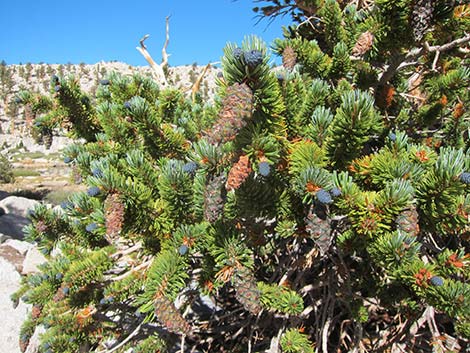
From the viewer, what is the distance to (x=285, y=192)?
4.69 feet

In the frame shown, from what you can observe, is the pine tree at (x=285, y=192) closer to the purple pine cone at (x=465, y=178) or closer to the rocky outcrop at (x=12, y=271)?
the purple pine cone at (x=465, y=178)

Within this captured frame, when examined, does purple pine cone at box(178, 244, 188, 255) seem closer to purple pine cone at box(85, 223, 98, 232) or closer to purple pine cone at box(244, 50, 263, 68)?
purple pine cone at box(85, 223, 98, 232)

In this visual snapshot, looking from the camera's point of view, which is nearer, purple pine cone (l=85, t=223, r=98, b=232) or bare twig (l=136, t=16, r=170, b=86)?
purple pine cone (l=85, t=223, r=98, b=232)

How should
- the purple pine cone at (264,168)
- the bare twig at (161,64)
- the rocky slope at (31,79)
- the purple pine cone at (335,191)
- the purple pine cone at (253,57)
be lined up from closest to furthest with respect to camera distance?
1. the purple pine cone at (253,57)
2. the purple pine cone at (264,168)
3. the purple pine cone at (335,191)
4. the bare twig at (161,64)
5. the rocky slope at (31,79)

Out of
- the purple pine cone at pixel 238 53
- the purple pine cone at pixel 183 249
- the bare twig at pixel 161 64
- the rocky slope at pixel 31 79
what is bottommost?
the purple pine cone at pixel 183 249

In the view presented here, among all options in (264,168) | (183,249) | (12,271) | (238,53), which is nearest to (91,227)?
(183,249)

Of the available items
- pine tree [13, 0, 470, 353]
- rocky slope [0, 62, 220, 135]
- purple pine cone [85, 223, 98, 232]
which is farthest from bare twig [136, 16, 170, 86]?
rocky slope [0, 62, 220, 135]

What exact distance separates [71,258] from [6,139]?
212ft

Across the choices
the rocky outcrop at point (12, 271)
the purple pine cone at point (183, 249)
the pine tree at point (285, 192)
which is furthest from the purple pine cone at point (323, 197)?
the rocky outcrop at point (12, 271)

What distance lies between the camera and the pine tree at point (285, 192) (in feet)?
3.80

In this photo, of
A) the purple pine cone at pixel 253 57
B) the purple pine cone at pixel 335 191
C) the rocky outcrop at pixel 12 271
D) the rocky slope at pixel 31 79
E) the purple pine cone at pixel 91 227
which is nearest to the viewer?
the purple pine cone at pixel 253 57

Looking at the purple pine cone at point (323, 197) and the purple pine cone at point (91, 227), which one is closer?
the purple pine cone at point (323, 197)

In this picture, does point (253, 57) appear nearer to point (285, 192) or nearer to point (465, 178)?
point (285, 192)

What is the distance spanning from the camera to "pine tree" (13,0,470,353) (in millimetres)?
1159
